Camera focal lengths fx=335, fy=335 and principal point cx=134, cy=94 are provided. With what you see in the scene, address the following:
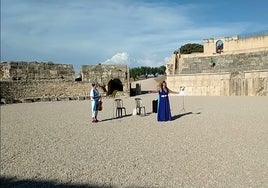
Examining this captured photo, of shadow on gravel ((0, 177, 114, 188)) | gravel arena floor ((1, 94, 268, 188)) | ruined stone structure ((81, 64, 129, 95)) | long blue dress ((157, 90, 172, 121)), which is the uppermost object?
ruined stone structure ((81, 64, 129, 95))

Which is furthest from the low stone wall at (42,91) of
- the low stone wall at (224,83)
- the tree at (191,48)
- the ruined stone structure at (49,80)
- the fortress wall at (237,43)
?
the tree at (191,48)

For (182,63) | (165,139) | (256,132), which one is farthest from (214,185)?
(182,63)

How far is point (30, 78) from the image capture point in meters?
30.8

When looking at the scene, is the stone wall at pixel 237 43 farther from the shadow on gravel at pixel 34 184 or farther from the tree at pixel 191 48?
the shadow on gravel at pixel 34 184

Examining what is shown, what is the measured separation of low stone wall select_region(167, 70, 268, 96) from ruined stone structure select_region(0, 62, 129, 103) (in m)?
6.02

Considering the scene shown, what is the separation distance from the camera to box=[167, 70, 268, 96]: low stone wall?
2798cm

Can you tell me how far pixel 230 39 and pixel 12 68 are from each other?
23.1 metres

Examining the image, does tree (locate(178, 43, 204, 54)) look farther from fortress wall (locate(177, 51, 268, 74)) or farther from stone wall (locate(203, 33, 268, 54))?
fortress wall (locate(177, 51, 268, 74))

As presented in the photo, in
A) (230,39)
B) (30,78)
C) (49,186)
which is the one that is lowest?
(49,186)

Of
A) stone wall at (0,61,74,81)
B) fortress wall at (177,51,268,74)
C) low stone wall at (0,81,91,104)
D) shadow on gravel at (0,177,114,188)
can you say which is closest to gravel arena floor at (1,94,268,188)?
shadow on gravel at (0,177,114,188)

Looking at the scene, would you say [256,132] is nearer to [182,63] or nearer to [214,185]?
[214,185]

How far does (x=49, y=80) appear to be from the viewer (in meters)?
31.1

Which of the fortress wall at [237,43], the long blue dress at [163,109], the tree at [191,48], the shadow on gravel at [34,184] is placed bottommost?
the shadow on gravel at [34,184]

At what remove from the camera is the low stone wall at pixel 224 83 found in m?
28.0
